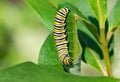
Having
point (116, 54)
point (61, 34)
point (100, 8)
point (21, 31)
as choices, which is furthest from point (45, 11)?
point (21, 31)

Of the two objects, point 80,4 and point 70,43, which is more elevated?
point 80,4

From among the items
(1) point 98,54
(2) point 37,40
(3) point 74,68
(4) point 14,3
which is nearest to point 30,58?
(2) point 37,40

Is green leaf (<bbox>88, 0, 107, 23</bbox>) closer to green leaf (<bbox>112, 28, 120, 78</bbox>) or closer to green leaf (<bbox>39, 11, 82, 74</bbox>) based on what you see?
green leaf (<bbox>39, 11, 82, 74</bbox>)

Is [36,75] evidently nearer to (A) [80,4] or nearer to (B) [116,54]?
(A) [80,4]

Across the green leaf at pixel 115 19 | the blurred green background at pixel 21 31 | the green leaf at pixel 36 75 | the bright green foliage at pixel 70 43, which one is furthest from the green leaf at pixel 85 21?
the blurred green background at pixel 21 31

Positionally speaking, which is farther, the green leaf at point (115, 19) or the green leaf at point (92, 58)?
the green leaf at point (92, 58)

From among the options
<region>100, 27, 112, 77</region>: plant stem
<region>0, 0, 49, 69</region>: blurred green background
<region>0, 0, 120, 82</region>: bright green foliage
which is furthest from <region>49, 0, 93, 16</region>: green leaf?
<region>0, 0, 49, 69</region>: blurred green background

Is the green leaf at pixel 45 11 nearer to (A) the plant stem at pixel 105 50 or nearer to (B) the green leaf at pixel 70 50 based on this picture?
(B) the green leaf at pixel 70 50
